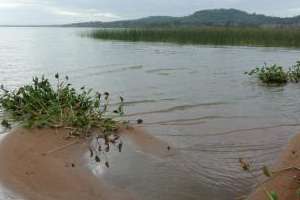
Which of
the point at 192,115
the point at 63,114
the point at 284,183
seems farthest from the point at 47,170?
the point at 192,115

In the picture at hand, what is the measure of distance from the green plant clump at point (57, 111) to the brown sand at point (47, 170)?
27cm

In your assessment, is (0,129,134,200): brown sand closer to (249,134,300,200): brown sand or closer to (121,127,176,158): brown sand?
(121,127,176,158): brown sand

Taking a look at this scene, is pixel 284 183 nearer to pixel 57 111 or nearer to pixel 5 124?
pixel 57 111

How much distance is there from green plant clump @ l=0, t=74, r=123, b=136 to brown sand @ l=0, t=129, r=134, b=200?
27 centimetres

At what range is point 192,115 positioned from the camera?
10.6m

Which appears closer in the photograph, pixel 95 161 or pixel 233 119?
pixel 95 161

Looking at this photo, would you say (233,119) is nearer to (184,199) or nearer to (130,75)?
(184,199)

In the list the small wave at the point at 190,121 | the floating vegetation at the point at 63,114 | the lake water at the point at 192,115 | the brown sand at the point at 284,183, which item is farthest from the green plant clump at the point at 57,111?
the brown sand at the point at 284,183

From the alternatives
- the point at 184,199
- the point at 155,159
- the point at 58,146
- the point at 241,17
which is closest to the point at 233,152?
the point at 155,159

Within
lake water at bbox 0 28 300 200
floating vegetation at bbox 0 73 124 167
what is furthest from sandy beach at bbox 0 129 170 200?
lake water at bbox 0 28 300 200

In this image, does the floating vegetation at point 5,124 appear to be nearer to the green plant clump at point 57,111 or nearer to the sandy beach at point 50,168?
the green plant clump at point 57,111

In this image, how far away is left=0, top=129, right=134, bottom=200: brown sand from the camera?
18.1 ft

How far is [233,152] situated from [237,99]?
5.52 meters

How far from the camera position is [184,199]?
5.57 m
